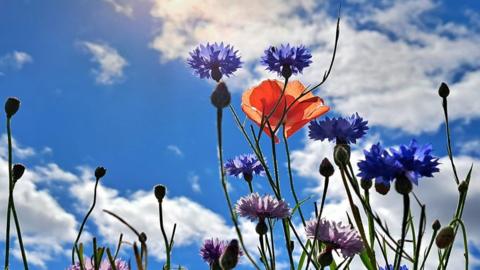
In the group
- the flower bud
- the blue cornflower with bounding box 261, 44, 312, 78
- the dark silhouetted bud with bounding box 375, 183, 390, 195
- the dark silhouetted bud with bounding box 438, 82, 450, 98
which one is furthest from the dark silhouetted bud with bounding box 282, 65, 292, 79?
the flower bud

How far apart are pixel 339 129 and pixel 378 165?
16.3 inches

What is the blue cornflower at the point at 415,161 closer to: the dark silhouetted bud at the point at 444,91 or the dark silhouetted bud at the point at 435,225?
the dark silhouetted bud at the point at 435,225

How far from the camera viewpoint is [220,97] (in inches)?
36.4

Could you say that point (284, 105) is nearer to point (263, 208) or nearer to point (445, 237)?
point (263, 208)

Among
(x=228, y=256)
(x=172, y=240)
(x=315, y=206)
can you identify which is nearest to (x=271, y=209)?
(x=315, y=206)

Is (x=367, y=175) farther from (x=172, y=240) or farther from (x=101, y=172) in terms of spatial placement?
(x=101, y=172)

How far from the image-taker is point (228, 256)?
0.89 metres

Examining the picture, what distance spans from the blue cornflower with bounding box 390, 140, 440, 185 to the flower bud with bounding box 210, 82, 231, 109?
0.82 ft

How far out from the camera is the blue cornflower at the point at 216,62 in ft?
5.58

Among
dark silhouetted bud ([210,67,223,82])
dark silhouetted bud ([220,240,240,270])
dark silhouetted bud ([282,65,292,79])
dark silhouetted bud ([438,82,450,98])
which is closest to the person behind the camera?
dark silhouetted bud ([220,240,240,270])

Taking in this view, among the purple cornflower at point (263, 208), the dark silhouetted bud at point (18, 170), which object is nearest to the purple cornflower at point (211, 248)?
the purple cornflower at point (263, 208)

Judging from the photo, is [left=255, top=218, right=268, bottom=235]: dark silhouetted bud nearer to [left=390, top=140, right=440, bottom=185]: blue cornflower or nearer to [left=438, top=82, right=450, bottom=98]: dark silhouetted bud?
[left=390, top=140, right=440, bottom=185]: blue cornflower

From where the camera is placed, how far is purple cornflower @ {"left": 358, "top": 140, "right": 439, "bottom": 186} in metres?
0.94

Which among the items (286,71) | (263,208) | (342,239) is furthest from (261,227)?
(286,71)
